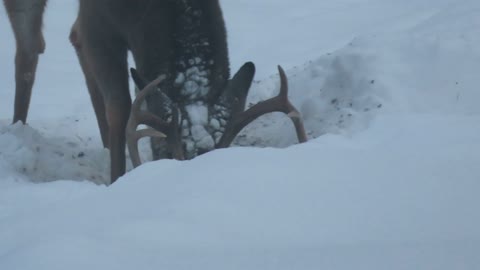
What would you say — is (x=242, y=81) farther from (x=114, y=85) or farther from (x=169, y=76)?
(x=114, y=85)

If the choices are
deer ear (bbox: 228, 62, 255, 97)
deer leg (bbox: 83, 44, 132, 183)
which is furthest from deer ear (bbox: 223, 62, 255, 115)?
deer leg (bbox: 83, 44, 132, 183)

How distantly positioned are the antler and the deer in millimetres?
2409

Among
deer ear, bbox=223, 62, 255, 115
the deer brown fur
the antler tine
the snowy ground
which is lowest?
the snowy ground

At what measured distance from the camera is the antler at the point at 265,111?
457 cm

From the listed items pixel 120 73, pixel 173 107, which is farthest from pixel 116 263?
pixel 120 73

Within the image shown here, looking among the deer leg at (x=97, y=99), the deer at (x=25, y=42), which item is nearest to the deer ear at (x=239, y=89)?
the deer leg at (x=97, y=99)

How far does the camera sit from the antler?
4.57 m

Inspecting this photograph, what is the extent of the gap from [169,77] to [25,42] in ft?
7.14

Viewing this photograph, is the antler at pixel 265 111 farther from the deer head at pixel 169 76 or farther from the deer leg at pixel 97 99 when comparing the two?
the deer leg at pixel 97 99

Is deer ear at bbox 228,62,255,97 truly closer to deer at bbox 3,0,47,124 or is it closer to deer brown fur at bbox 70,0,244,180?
deer brown fur at bbox 70,0,244,180

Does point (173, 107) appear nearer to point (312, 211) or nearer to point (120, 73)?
point (120, 73)

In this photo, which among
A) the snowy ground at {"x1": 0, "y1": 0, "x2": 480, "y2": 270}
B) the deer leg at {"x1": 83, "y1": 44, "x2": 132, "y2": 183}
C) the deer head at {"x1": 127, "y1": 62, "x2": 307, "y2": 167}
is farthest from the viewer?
the deer leg at {"x1": 83, "y1": 44, "x2": 132, "y2": 183}

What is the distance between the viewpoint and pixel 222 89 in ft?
15.5

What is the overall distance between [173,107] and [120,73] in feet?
2.64
